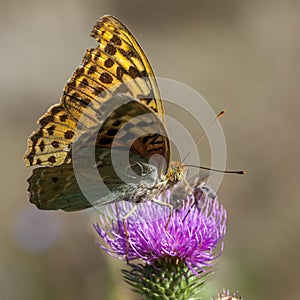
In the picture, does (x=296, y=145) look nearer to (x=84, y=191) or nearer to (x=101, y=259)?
(x=101, y=259)

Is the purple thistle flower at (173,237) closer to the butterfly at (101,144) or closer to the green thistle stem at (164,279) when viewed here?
the green thistle stem at (164,279)

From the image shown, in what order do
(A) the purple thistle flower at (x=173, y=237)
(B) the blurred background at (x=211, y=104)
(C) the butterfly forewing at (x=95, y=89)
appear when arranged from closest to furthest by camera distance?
(C) the butterfly forewing at (x=95, y=89)
(A) the purple thistle flower at (x=173, y=237)
(B) the blurred background at (x=211, y=104)

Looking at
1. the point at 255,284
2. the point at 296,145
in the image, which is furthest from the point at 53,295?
the point at 296,145

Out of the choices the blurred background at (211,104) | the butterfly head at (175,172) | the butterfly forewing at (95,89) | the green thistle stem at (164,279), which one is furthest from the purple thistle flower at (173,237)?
the blurred background at (211,104)

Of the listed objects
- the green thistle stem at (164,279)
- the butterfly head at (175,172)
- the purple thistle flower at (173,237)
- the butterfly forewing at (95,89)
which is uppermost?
the butterfly forewing at (95,89)

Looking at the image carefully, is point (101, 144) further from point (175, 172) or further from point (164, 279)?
point (164, 279)

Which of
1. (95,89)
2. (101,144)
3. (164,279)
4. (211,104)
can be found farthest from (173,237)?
(211,104)

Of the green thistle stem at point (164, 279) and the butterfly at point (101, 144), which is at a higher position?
the butterfly at point (101, 144)
